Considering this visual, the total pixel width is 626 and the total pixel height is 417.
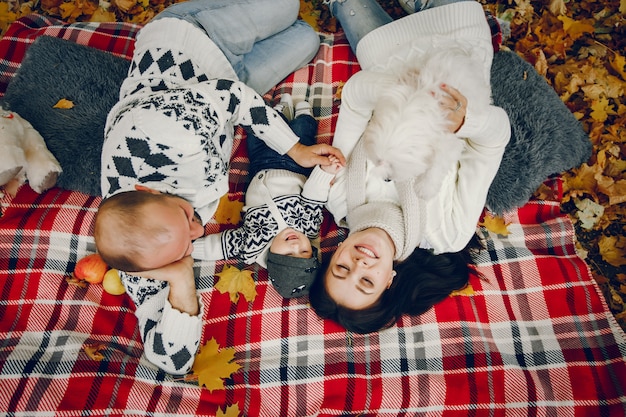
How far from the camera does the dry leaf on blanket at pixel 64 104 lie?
239 centimetres

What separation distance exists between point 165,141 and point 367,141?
985mm

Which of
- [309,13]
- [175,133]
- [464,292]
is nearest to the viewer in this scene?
[175,133]

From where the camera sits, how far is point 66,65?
241 centimetres

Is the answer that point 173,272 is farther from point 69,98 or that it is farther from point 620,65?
point 620,65

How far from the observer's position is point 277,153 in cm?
245

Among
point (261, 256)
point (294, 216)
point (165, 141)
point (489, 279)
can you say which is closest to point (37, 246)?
point (165, 141)

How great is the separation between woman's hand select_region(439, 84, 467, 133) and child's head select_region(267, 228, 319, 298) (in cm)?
97

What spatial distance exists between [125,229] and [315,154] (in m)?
1.00

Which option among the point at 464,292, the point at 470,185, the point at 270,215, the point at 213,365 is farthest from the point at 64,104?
the point at 464,292

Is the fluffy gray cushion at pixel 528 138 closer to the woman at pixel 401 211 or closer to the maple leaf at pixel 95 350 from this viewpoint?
the woman at pixel 401 211

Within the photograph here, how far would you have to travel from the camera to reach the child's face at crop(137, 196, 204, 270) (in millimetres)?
1760

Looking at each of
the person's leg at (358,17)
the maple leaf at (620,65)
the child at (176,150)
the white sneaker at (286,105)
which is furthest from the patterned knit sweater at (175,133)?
the maple leaf at (620,65)

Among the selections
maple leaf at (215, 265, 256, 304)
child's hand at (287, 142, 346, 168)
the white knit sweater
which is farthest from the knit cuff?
maple leaf at (215, 265, 256, 304)

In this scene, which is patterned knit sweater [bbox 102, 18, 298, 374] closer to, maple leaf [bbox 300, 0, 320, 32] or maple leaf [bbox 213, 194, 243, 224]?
maple leaf [bbox 213, 194, 243, 224]
